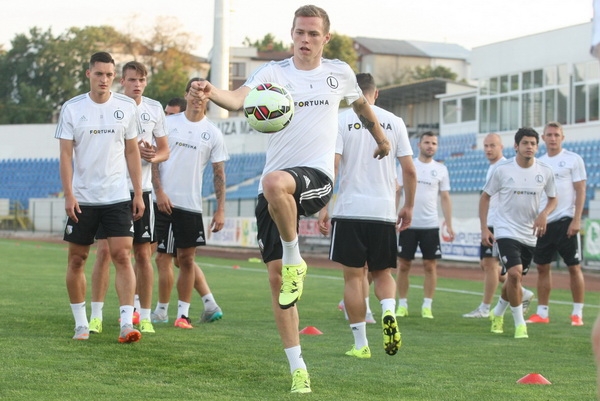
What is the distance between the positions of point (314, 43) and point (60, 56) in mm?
73637

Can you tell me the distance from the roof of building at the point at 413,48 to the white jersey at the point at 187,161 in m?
86.2

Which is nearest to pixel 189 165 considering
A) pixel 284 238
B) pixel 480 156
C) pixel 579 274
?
pixel 284 238

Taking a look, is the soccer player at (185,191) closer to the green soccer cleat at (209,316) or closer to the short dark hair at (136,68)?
the green soccer cleat at (209,316)

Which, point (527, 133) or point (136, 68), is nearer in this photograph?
point (136, 68)

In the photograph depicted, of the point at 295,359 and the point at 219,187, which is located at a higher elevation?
the point at 219,187

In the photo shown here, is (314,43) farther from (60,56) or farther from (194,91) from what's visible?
(60,56)

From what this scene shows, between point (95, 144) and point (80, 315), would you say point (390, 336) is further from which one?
point (95, 144)

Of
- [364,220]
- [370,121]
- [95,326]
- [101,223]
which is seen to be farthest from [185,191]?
[370,121]

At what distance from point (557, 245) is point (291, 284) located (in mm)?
6920

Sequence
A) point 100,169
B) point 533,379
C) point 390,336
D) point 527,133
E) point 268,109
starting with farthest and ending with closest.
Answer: point 527,133 → point 100,169 → point 390,336 → point 533,379 → point 268,109

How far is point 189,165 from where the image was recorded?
1051 centimetres

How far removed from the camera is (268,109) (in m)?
6.27

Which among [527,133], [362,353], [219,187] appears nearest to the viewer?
[362,353]

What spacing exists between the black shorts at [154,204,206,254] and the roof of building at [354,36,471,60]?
8651 centimetres
